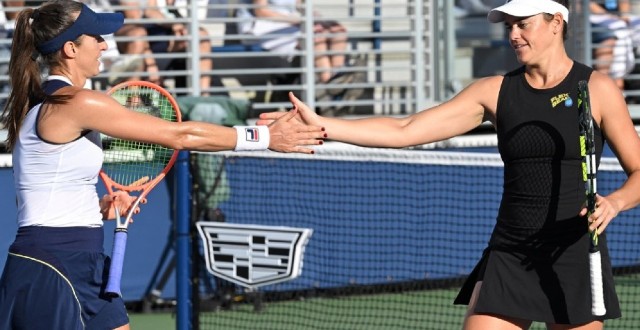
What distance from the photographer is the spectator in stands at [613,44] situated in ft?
37.4

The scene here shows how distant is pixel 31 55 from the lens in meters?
4.60

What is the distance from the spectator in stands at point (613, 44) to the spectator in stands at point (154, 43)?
3.59m

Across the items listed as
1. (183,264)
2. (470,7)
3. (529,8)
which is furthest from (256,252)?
(470,7)

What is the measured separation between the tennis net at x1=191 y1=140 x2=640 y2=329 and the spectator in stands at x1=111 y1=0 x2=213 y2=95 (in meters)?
1.20

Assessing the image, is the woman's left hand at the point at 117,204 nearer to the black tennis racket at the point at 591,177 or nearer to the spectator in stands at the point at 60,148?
the spectator in stands at the point at 60,148

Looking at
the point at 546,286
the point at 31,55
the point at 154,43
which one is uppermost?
the point at 154,43

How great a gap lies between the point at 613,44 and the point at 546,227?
7157mm

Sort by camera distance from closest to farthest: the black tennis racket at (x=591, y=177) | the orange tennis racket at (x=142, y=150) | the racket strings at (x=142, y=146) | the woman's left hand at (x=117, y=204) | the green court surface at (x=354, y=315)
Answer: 1. the black tennis racket at (x=591, y=177)
2. the woman's left hand at (x=117, y=204)
3. the orange tennis racket at (x=142, y=150)
4. the racket strings at (x=142, y=146)
5. the green court surface at (x=354, y=315)

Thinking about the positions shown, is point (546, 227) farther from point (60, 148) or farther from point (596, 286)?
point (60, 148)

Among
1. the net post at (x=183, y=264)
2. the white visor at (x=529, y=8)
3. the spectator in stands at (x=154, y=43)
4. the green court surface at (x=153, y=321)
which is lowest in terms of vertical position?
the green court surface at (x=153, y=321)

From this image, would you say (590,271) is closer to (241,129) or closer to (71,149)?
(241,129)

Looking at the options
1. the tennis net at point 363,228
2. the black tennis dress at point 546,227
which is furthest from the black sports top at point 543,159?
the tennis net at point 363,228

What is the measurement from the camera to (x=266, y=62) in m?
10.9

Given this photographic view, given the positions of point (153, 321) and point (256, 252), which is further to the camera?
point (153, 321)
